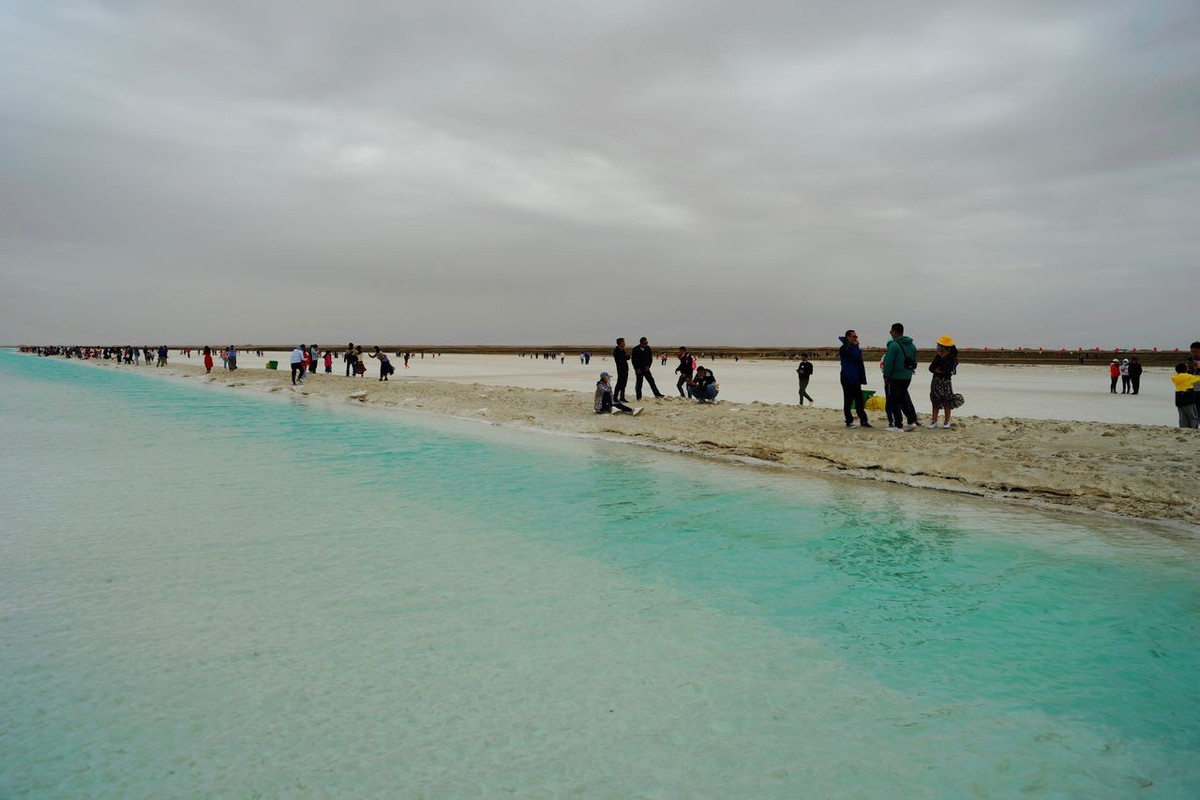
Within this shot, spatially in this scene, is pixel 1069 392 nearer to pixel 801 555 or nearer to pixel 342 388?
pixel 801 555

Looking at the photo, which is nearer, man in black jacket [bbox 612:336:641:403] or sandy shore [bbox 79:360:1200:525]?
sandy shore [bbox 79:360:1200:525]

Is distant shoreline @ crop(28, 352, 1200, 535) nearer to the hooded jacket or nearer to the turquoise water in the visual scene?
the turquoise water

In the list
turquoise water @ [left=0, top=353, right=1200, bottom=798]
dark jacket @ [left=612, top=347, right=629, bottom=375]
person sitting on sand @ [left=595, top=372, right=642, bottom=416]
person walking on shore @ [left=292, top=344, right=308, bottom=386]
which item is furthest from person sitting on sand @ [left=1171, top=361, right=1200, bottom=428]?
person walking on shore @ [left=292, top=344, right=308, bottom=386]

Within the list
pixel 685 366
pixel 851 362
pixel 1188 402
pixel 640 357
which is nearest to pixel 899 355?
pixel 851 362

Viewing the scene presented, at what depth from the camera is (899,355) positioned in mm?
13562

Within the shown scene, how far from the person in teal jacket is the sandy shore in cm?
46

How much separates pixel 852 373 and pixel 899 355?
137 centimetres

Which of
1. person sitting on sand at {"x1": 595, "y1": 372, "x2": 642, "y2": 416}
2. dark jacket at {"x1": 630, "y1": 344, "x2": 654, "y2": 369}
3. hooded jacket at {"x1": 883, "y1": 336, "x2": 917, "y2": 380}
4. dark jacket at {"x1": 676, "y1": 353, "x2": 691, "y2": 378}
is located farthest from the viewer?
dark jacket at {"x1": 676, "y1": 353, "x2": 691, "y2": 378}

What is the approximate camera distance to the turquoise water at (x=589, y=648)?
3.78 m

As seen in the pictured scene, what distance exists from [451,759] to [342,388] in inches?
1228

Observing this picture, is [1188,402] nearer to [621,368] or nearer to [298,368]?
[621,368]

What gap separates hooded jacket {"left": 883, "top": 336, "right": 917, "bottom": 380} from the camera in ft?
44.3

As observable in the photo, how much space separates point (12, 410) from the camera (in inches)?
1027

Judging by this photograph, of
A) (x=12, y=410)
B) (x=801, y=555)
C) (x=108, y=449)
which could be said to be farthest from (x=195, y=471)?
(x=12, y=410)
